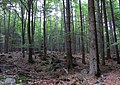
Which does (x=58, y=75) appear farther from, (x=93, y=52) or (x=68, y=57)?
(x=93, y=52)

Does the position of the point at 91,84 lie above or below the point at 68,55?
below

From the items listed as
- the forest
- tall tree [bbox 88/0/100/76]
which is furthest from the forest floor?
tall tree [bbox 88/0/100/76]

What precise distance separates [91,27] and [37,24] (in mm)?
42877

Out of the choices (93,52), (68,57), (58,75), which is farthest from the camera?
(68,57)

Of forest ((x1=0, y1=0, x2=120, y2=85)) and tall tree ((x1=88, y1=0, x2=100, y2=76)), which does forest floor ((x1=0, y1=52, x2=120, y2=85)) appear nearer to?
forest ((x1=0, y1=0, x2=120, y2=85))

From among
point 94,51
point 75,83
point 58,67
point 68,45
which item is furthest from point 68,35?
point 75,83

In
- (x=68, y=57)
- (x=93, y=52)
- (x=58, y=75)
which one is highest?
(x=93, y=52)

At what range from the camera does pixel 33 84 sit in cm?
937

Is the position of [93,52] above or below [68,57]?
above

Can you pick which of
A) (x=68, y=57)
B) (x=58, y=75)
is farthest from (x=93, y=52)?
(x=68, y=57)

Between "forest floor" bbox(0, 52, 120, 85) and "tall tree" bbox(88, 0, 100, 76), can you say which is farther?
"tall tree" bbox(88, 0, 100, 76)

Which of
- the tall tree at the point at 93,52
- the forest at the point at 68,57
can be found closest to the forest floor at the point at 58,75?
the forest at the point at 68,57

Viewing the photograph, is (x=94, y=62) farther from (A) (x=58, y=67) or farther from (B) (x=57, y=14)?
(B) (x=57, y=14)

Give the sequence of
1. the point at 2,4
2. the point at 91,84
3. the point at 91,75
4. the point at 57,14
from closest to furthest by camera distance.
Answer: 1. the point at 91,84
2. the point at 91,75
3. the point at 2,4
4. the point at 57,14
